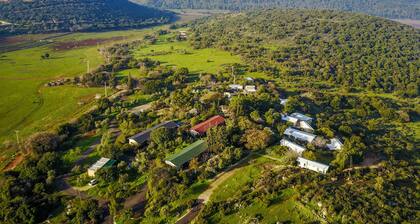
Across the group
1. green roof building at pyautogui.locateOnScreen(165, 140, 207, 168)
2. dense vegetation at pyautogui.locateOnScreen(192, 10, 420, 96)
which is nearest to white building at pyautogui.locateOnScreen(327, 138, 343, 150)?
green roof building at pyautogui.locateOnScreen(165, 140, 207, 168)

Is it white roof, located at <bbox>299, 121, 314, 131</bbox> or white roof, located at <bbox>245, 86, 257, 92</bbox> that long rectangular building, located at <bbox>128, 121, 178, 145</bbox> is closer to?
white roof, located at <bbox>299, 121, 314, 131</bbox>

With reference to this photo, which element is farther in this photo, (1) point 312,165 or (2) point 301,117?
(2) point 301,117

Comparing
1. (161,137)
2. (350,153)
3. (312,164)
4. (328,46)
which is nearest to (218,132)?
(161,137)

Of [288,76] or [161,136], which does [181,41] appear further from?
[161,136]

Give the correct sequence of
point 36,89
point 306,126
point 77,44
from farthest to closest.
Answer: point 77,44 < point 36,89 < point 306,126

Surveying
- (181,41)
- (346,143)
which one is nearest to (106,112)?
(346,143)

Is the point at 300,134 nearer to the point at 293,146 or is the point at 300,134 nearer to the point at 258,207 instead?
the point at 293,146

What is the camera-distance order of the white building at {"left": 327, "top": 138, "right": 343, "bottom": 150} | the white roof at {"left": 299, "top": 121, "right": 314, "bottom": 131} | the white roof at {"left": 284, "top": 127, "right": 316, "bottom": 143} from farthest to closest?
the white roof at {"left": 299, "top": 121, "right": 314, "bottom": 131} → the white roof at {"left": 284, "top": 127, "right": 316, "bottom": 143} → the white building at {"left": 327, "top": 138, "right": 343, "bottom": 150}
